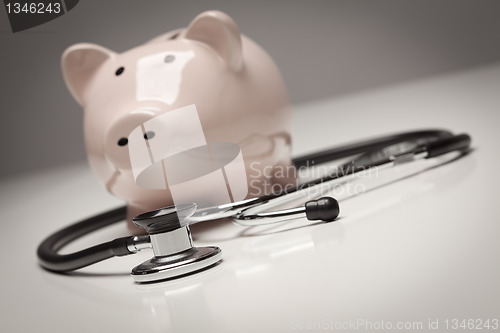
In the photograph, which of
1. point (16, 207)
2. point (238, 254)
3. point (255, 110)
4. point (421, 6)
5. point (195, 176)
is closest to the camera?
point (238, 254)

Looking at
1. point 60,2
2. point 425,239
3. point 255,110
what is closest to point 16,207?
point 60,2

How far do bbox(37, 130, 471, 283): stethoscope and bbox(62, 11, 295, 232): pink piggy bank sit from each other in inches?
3.4

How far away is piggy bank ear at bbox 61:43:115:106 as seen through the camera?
1530 mm

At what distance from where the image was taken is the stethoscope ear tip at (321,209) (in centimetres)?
128

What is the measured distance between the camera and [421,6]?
4680 mm

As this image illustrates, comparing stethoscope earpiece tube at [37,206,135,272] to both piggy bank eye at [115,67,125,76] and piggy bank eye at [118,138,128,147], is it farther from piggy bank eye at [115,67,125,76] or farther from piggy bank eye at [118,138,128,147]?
piggy bank eye at [115,67,125,76]

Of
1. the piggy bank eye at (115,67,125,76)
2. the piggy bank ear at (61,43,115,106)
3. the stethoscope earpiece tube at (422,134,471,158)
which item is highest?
the piggy bank ear at (61,43,115,106)

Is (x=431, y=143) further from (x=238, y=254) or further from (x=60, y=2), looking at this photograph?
(x=60, y=2)

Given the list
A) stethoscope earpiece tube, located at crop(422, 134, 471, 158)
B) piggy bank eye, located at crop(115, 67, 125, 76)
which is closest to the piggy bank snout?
piggy bank eye, located at crop(115, 67, 125, 76)

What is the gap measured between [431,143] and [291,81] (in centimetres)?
326

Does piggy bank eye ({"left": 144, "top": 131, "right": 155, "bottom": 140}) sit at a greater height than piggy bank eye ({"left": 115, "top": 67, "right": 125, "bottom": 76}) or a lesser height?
lesser

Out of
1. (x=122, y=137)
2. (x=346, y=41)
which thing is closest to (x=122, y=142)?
(x=122, y=137)

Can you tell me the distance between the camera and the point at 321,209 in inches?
50.3

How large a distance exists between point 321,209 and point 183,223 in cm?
30
